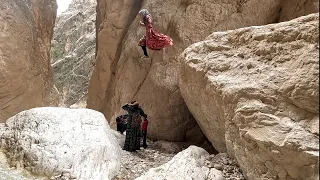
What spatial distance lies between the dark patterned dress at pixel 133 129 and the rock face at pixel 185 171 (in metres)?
2.19

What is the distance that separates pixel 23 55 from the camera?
14.2 meters

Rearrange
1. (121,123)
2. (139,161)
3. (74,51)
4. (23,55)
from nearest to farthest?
1. (139,161)
2. (121,123)
3. (23,55)
4. (74,51)

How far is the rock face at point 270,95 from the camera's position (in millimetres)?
4590

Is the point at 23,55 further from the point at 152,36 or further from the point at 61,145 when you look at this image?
the point at 61,145

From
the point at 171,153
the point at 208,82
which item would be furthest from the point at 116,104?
the point at 208,82

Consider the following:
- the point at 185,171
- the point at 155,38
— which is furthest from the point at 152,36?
the point at 185,171

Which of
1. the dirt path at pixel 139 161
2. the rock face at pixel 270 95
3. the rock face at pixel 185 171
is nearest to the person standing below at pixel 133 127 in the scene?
the dirt path at pixel 139 161

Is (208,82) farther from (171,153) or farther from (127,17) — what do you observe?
(127,17)

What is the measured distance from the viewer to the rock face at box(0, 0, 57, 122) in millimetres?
13484

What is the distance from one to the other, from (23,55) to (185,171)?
10.9 metres

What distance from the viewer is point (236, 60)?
252 inches

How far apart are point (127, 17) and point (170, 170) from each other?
8285 mm

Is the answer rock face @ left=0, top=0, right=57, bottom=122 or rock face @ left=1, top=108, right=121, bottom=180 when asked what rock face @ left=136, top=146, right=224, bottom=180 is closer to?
rock face @ left=1, top=108, right=121, bottom=180

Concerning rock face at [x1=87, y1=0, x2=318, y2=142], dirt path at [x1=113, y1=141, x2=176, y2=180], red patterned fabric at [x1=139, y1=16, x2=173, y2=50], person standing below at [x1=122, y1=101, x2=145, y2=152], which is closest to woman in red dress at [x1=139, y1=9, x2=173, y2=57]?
red patterned fabric at [x1=139, y1=16, x2=173, y2=50]
